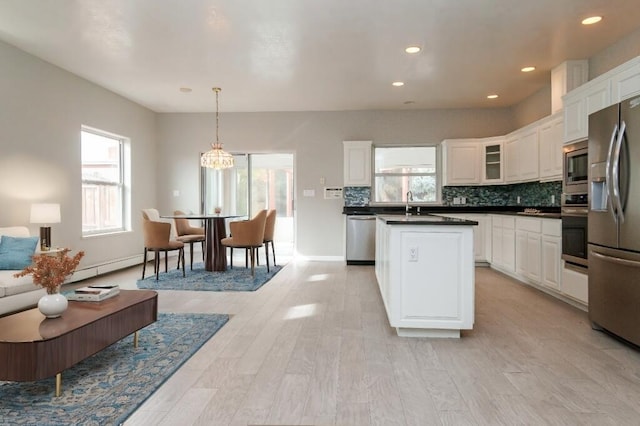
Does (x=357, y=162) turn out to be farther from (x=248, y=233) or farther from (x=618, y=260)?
(x=618, y=260)

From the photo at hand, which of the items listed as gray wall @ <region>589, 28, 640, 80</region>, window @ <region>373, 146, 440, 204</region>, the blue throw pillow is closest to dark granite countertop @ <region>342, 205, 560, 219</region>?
window @ <region>373, 146, 440, 204</region>

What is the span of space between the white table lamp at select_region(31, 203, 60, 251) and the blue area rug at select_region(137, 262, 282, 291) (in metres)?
1.15

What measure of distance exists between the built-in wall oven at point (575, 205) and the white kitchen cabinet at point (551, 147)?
0.81 m

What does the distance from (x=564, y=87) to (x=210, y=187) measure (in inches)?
239

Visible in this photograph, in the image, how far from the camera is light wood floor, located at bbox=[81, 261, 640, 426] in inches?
76.2

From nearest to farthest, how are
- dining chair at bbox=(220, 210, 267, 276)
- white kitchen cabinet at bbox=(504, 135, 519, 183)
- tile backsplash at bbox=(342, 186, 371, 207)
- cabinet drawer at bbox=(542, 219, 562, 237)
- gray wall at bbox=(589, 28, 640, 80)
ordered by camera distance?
gray wall at bbox=(589, 28, 640, 80), cabinet drawer at bbox=(542, 219, 562, 237), dining chair at bbox=(220, 210, 267, 276), white kitchen cabinet at bbox=(504, 135, 519, 183), tile backsplash at bbox=(342, 186, 371, 207)

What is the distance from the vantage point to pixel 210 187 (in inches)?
307

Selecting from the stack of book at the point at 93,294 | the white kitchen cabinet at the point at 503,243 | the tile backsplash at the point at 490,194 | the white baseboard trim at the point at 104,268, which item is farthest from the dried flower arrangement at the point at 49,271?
the tile backsplash at the point at 490,194

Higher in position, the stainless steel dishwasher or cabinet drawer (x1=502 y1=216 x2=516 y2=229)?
cabinet drawer (x1=502 y1=216 x2=516 y2=229)

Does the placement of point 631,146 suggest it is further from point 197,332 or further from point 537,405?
point 197,332

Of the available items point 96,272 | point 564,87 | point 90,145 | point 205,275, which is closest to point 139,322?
point 205,275

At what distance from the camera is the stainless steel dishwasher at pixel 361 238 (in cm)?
668

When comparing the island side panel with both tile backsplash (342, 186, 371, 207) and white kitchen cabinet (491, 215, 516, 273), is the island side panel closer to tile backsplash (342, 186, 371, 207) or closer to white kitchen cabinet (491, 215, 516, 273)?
white kitchen cabinet (491, 215, 516, 273)

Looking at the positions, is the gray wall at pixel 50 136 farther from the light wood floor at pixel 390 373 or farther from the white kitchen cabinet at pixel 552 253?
the white kitchen cabinet at pixel 552 253
